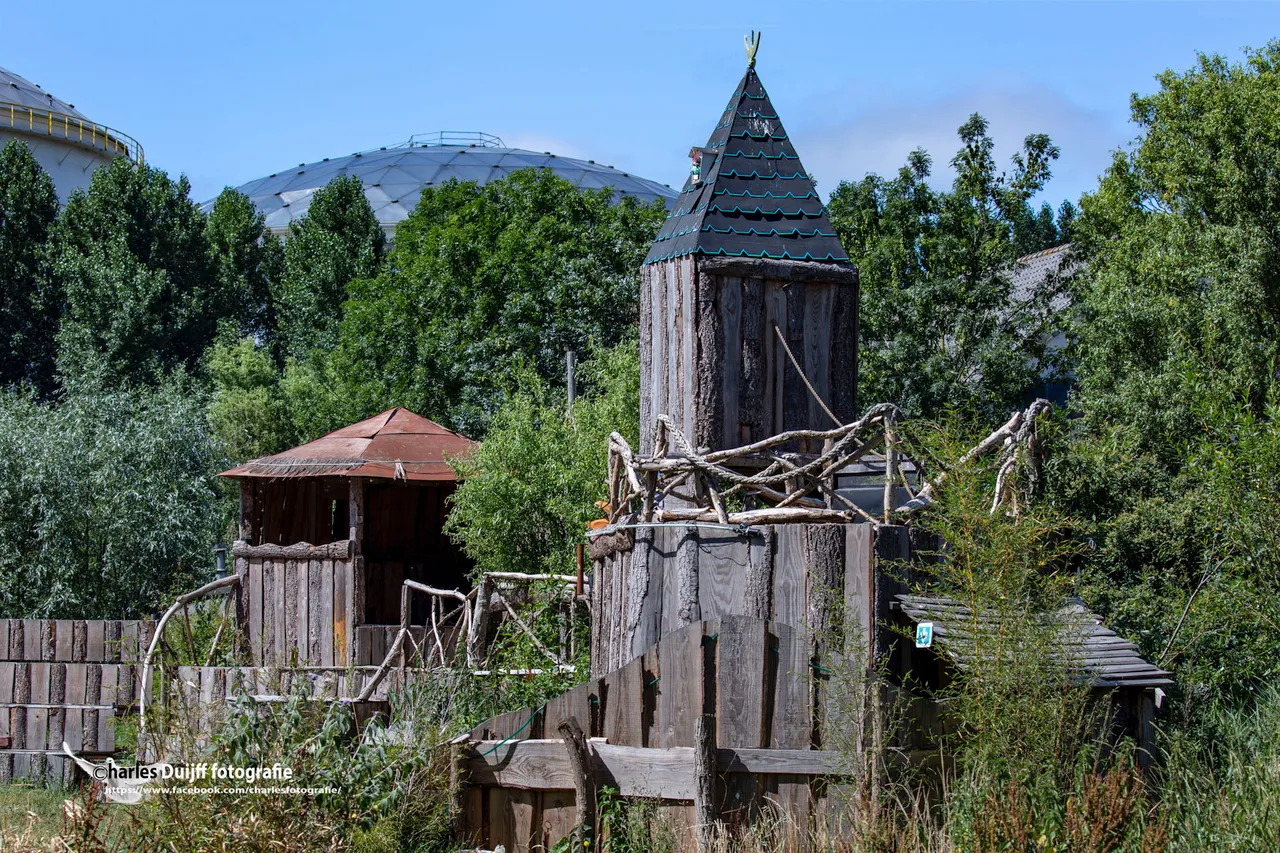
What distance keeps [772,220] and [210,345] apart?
27839mm

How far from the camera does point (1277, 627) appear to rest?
389 inches

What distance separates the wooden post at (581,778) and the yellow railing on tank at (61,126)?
36964 mm

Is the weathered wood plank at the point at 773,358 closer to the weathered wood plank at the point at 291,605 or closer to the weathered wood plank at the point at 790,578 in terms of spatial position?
the weathered wood plank at the point at 790,578

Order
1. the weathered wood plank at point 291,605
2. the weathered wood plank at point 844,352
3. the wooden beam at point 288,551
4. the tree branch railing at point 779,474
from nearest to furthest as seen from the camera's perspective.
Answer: the tree branch railing at point 779,474, the weathered wood plank at point 844,352, the wooden beam at point 288,551, the weathered wood plank at point 291,605

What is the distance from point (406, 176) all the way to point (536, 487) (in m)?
32.8

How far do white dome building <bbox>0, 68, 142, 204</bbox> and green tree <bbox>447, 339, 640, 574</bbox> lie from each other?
29.2 metres

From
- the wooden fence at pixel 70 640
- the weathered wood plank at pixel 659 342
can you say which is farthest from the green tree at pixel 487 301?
the weathered wood plank at pixel 659 342

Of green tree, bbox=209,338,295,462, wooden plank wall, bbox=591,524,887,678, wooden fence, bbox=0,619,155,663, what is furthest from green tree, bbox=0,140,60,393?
wooden plank wall, bbox=591,524,887,678

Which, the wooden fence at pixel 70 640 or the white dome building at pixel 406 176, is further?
the white dome building at pixel 406 176

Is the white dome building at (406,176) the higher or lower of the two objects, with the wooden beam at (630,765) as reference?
higher

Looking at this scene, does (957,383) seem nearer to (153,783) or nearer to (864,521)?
(864,521)

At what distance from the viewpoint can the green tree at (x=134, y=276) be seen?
106ft

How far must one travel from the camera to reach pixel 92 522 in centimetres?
1920

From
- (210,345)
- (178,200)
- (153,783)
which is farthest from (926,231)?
(178,200)
